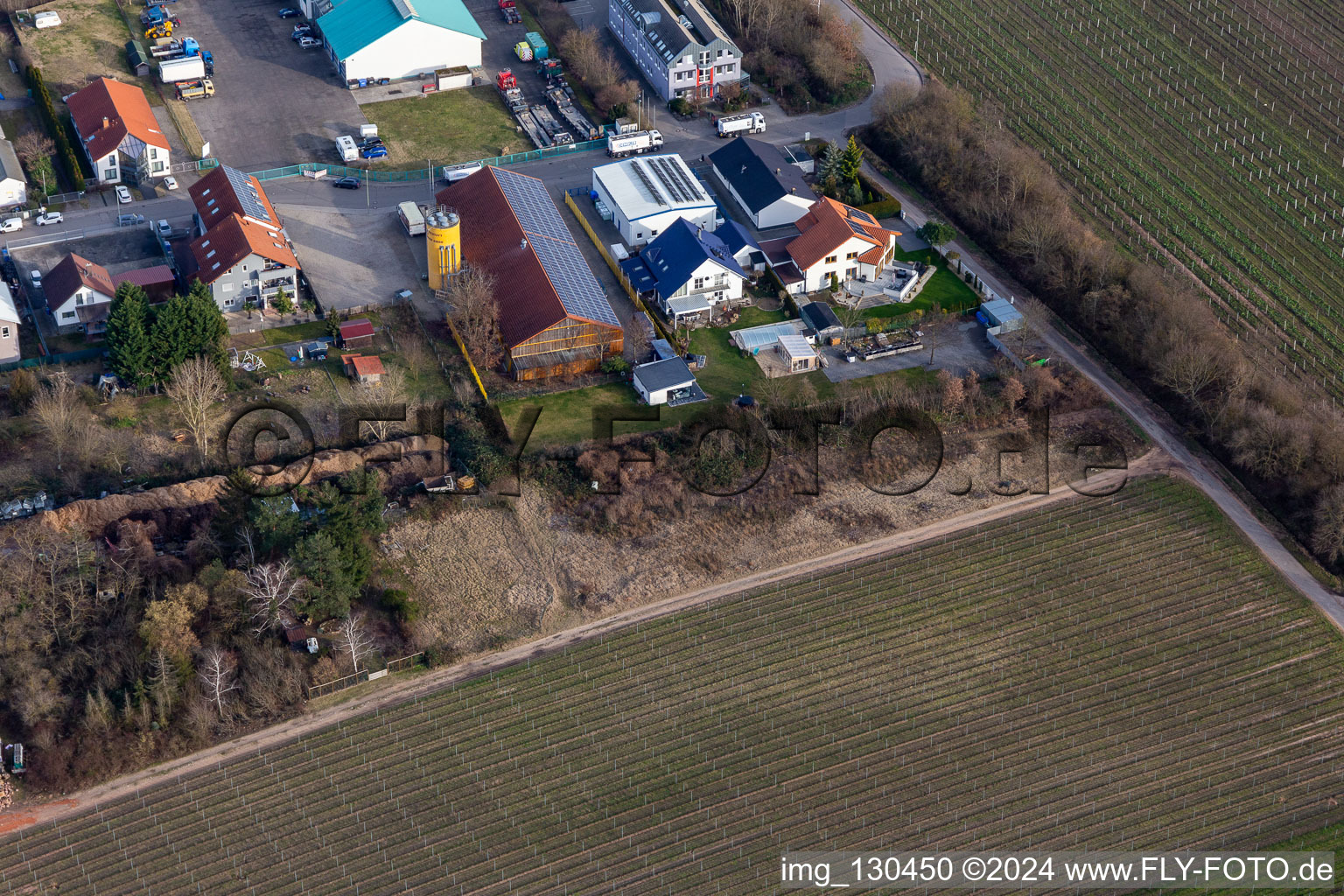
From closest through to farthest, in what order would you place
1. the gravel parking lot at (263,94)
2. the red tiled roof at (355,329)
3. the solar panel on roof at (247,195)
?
1. the red tiled roof at (355,329)
2. the solar panel on roof at (247,195)
3. the gravel parking lot at (263,94)

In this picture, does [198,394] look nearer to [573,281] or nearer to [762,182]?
[573,281]

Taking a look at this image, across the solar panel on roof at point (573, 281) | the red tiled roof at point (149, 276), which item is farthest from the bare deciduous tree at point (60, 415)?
the solar panel on roof at point (573, 281)

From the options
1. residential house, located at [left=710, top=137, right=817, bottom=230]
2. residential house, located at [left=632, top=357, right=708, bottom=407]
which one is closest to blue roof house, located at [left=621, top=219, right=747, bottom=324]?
residential house, located at [left=710, top=137, right=817, bottom=230]

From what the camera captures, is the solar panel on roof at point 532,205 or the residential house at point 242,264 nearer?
the residential house at point 242,264

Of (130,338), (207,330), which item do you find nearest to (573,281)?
(207,330)

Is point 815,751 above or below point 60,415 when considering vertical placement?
below

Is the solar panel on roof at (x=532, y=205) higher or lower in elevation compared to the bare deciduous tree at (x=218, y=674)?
higher

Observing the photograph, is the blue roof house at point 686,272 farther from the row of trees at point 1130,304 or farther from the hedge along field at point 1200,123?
the hedge along field at point 1200,123
